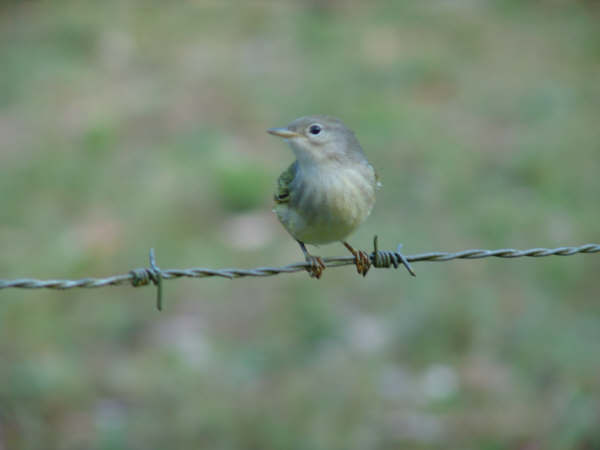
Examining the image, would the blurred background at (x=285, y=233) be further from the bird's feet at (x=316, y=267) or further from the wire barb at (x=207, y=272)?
the wire barb at (x=207, y=272)

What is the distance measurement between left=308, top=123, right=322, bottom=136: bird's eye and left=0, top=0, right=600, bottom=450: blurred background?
176cm

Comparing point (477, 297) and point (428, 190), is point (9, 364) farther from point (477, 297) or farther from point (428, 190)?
point (428, 190)

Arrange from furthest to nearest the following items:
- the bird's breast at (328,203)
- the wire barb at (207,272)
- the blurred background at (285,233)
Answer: the blurred background at (285,233), the bird's breast at (328,203), the wire barb at (207,272)

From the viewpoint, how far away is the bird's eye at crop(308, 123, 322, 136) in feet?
A: 10.4

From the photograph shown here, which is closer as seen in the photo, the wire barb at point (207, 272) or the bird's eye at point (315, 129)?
the wire barb at point (207, 272)

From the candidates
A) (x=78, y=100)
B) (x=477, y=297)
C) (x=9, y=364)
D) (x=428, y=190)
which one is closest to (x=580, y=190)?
(x=428, y=190)

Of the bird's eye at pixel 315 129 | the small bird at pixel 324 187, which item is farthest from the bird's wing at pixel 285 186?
the bird's eye at pixel 315 129

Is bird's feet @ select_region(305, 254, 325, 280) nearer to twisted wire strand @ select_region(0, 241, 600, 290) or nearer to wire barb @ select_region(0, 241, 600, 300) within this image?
twisted wire strand @ select_region(0, 241, 600, 290)

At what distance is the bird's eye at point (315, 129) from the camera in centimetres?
318

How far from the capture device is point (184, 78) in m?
8.58

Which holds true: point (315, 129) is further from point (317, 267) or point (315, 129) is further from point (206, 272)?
point (206, 272)

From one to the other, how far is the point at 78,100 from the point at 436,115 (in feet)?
14.0

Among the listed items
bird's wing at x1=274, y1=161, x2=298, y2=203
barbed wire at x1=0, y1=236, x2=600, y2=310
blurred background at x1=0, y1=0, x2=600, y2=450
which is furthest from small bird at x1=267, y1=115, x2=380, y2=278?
blurred background at x1=0, y1=0, x2=600, y2=450

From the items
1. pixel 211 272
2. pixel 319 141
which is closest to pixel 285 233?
pixel 319 141
